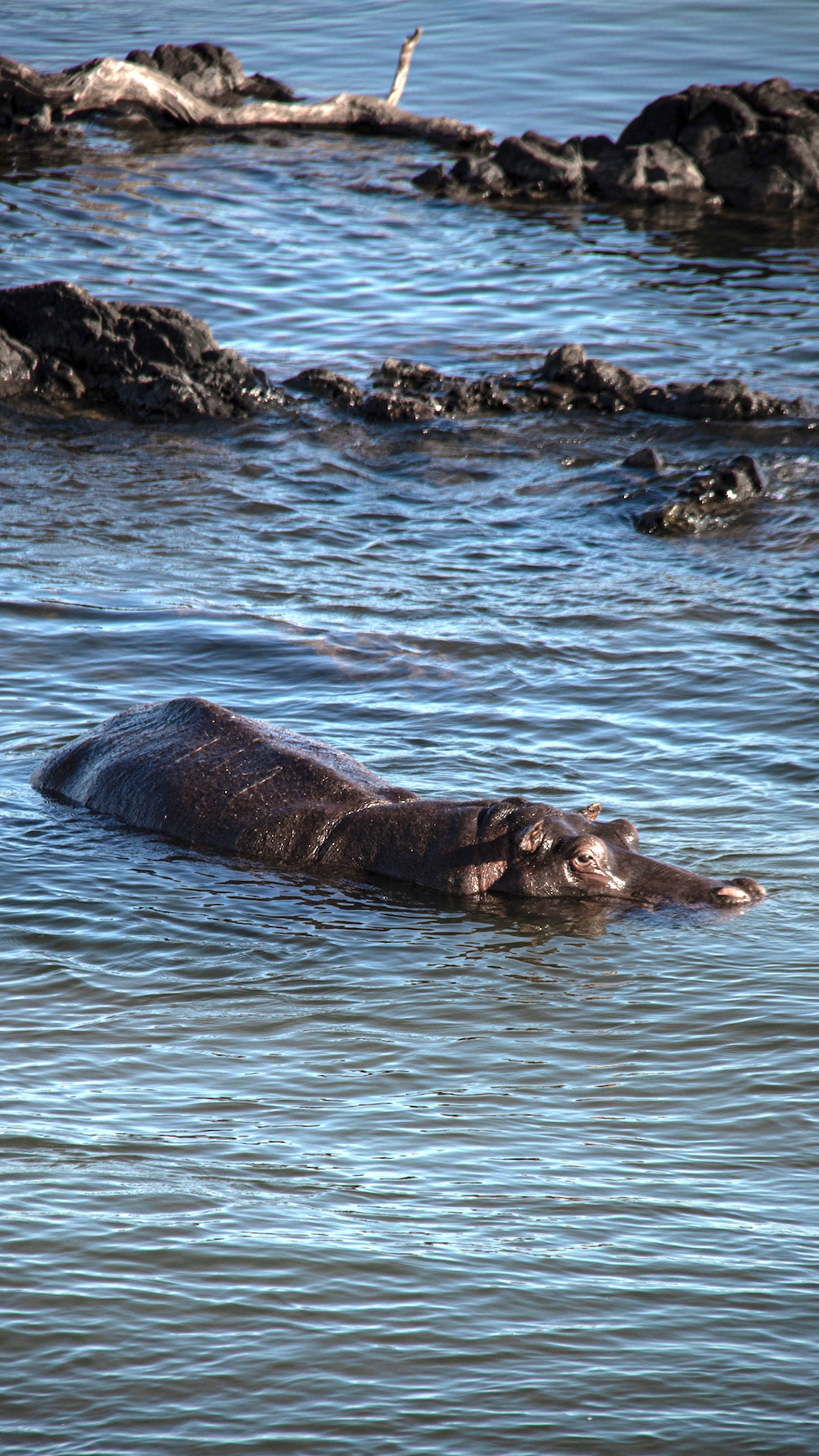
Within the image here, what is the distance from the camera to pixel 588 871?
316 inches

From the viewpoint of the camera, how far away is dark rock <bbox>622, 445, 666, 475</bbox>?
1597 cm

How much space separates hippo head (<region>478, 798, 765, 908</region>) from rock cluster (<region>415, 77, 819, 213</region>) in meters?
21.4

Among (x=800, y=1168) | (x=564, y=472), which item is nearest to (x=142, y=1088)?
(x=800, y=1168)

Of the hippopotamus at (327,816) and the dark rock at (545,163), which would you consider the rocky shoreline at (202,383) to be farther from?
the dark rock at (545,163)

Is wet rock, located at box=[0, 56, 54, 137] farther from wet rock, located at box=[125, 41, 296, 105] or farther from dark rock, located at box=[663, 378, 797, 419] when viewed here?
dark rock, located at box=[663, 378, 797, 419]

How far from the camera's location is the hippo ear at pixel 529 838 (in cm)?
798

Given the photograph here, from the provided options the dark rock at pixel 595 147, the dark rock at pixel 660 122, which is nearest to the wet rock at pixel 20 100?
the dark rock at pixel 595 147

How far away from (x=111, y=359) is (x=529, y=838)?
11.7 metres

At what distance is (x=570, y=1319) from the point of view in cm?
498

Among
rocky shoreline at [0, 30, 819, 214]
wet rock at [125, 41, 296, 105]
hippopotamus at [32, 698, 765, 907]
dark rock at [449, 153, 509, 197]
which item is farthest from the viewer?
wet rock at [125, 41, 296, 105]

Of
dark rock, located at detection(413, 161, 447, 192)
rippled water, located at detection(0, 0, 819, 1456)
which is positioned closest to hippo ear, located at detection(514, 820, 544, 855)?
rippled water, located at detection(0, 0, 819, 1456)

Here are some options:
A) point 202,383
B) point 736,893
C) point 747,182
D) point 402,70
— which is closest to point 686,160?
point 747,182

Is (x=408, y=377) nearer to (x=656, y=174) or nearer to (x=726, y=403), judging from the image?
(x=726, y=403)

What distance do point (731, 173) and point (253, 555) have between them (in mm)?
16626
